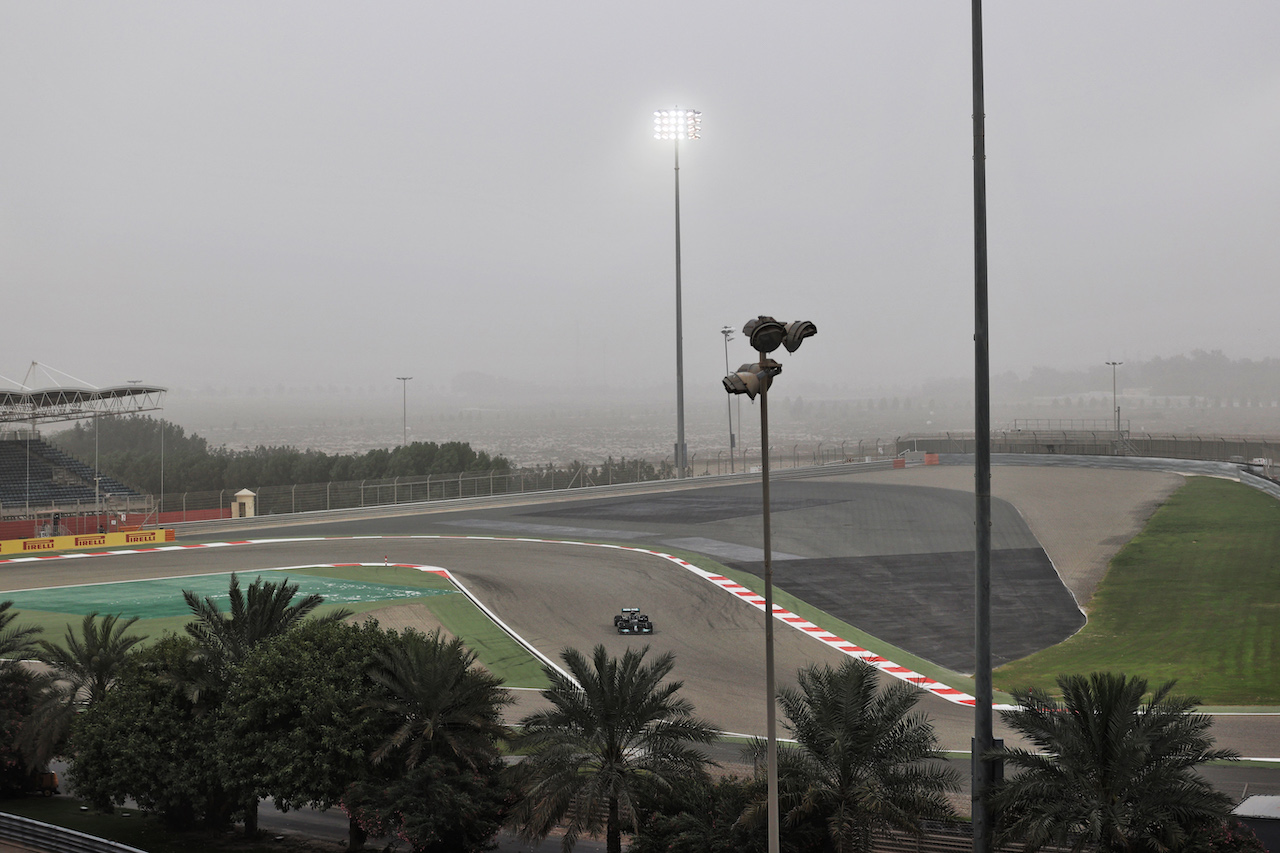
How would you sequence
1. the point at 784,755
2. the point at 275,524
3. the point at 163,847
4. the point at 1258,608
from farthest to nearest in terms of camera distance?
1. the point at 275,524
2. the point at 1258,608
3. the point at 163,847
4. the point at 784,755

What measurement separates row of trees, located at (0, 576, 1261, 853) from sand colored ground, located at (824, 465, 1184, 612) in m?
20.7

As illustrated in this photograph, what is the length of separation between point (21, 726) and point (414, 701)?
9.14m

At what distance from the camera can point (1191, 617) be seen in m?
29.7

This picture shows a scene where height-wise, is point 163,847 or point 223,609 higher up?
point 223,609

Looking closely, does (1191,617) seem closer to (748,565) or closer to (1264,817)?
(748,565)

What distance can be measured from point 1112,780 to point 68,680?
18.7 m

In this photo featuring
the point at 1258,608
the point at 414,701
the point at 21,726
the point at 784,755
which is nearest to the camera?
the point at 784,755

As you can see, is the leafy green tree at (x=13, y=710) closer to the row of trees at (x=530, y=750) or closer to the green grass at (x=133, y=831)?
the row of trees at (x=530, y=750)

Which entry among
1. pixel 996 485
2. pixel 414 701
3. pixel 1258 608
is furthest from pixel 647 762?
pixel 996 485

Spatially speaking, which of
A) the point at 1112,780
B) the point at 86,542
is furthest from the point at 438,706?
the point at 86,542

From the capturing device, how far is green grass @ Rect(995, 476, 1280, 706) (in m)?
24.6

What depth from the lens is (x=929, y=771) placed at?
1490 cm

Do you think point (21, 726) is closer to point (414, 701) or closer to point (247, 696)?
point (247, 696)

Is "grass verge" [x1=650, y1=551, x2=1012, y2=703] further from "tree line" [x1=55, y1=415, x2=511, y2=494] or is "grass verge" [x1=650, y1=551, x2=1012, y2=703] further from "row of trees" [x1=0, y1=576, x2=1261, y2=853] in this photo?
"tree line" [x1=55, y1=415, x2=511, y2=494]
